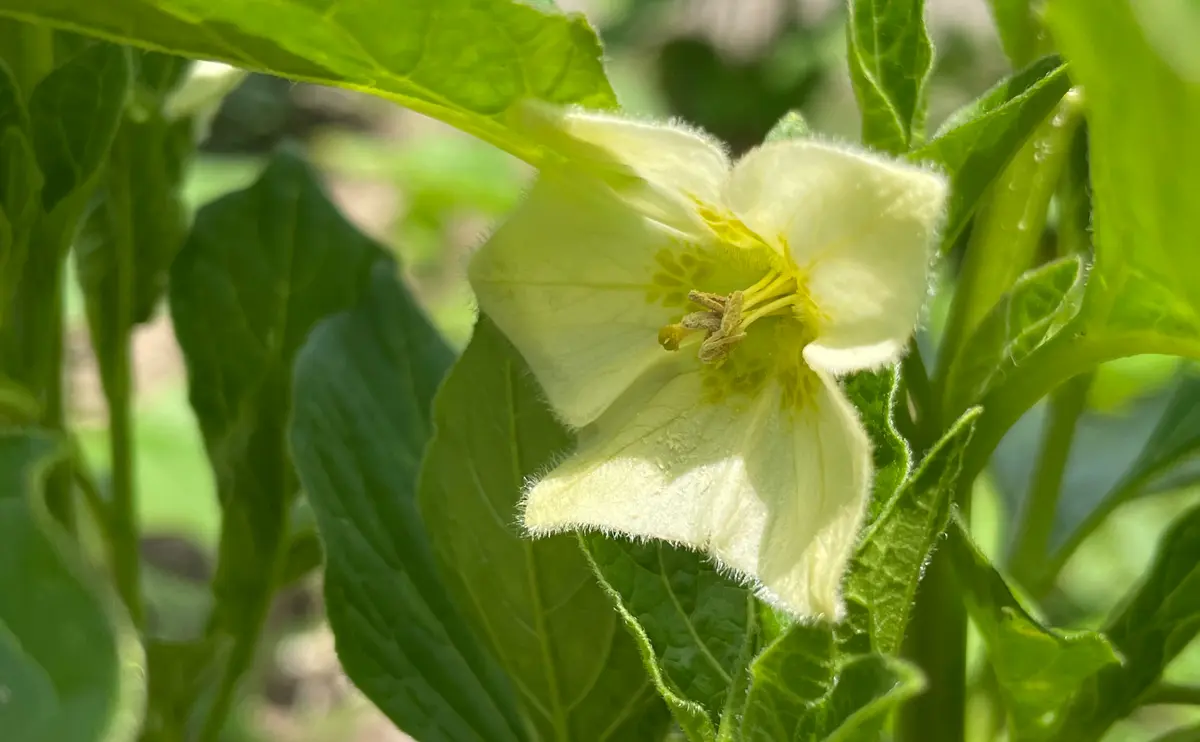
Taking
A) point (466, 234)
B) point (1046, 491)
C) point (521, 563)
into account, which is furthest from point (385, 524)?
point (466, 234)

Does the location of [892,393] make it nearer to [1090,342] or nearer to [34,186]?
[1090,342]

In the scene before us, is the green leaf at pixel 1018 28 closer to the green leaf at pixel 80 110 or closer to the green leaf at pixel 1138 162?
the green leaf at pixel 1138 162

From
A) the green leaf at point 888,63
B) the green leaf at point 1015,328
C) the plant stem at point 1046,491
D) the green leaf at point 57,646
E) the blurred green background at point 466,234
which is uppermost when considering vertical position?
the green leaf at point 888,63

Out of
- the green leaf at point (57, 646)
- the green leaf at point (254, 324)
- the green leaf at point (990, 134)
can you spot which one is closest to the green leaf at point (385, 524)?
the green leaf at point (254, 324)

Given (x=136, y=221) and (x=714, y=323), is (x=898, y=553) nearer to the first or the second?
(x=714, y=323)

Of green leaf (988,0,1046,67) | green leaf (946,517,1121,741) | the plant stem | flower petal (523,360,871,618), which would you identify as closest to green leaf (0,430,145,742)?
flower petal (523,360,871,618)

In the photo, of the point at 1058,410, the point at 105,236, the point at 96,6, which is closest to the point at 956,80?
the point at 1058,410

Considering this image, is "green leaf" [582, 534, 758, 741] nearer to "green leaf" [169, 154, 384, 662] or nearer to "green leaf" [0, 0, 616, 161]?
"green leaf" [0, 0, 616, 161]
